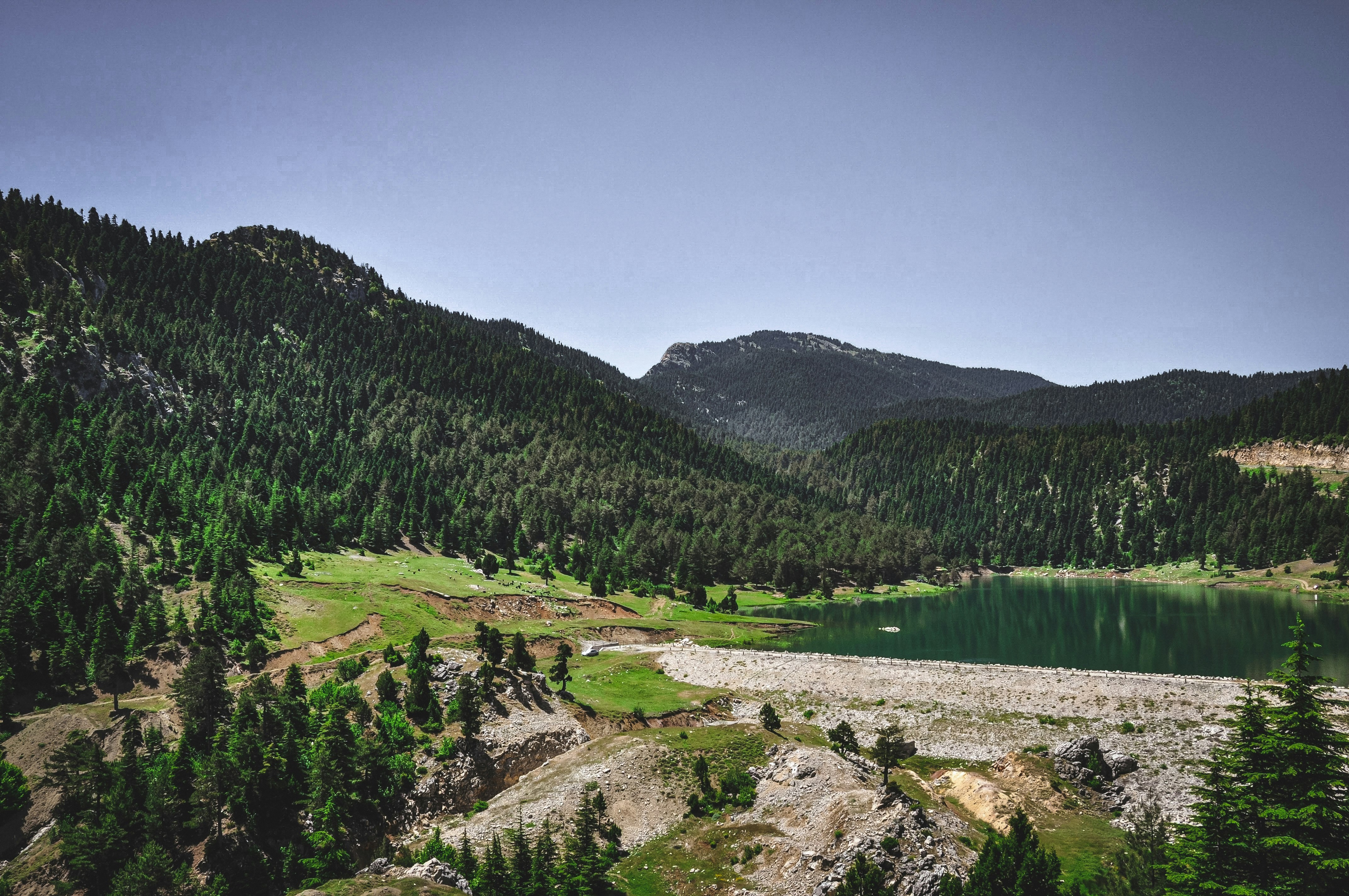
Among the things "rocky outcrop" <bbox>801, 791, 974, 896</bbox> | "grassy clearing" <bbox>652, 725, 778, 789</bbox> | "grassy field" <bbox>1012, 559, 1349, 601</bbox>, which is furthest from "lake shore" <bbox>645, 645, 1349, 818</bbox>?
"grassy field" <bbox>1012, 559, 1349, 601</bbox>

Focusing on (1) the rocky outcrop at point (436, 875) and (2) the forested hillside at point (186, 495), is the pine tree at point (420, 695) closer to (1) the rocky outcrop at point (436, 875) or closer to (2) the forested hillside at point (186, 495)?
(1) the rocky outcrop at point (436, 875)

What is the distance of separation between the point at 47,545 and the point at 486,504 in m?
105

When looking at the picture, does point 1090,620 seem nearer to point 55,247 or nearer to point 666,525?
point 666,525

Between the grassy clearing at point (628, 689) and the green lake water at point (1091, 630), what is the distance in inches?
998

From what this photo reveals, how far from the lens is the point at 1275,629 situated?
11056 cm

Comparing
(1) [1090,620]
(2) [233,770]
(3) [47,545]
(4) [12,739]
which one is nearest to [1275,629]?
(1) [1090,620]

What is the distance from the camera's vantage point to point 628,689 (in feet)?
Answer: 246

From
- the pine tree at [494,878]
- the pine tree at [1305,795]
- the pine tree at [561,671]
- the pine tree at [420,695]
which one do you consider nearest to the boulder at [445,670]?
the pine tree at [420,695]

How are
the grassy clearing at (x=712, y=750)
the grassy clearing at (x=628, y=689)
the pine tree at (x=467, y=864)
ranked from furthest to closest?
the grassy clearing at (x=628, y=689), the grassy clearing at (x=712, y=750), the pine tree at (x=467, y=864)

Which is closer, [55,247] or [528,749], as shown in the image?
[528,749]

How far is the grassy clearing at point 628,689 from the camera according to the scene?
6856cm

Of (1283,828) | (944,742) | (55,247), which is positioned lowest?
(944,742)

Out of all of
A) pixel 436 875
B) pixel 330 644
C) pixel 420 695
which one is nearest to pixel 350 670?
pixel 420 695

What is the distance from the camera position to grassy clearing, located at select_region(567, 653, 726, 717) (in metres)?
68.6
